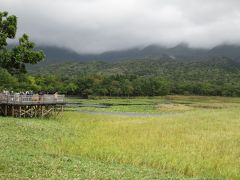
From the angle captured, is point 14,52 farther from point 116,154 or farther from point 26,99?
point 116,154

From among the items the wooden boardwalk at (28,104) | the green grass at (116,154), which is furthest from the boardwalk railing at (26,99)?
the green grass at (116,154)

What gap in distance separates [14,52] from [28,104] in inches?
378

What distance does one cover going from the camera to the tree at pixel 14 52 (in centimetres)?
4538

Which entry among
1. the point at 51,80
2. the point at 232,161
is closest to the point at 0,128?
the point at 232,161

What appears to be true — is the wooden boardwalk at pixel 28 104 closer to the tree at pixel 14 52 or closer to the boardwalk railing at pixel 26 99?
the boardwalk railing at pixel 26 99

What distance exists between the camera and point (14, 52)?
48.2 metres

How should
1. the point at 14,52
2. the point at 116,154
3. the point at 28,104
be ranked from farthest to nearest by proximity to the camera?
the point at 28,104 < the point at 14,52 < the point at 116,154

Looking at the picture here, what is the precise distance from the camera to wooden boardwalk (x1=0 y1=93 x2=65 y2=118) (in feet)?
179

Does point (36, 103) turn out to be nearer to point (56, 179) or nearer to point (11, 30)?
point (11, 30)

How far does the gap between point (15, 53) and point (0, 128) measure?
14165 millimetres

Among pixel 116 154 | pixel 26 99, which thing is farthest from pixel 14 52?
pixel 116 154

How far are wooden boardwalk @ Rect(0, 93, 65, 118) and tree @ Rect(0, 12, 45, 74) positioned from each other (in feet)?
21.0

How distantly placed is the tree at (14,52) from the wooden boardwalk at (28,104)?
639 cm

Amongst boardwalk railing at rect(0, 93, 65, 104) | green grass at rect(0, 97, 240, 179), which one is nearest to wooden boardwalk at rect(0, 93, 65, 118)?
boardwalk railing at rect(0, 93, 65, 104)
